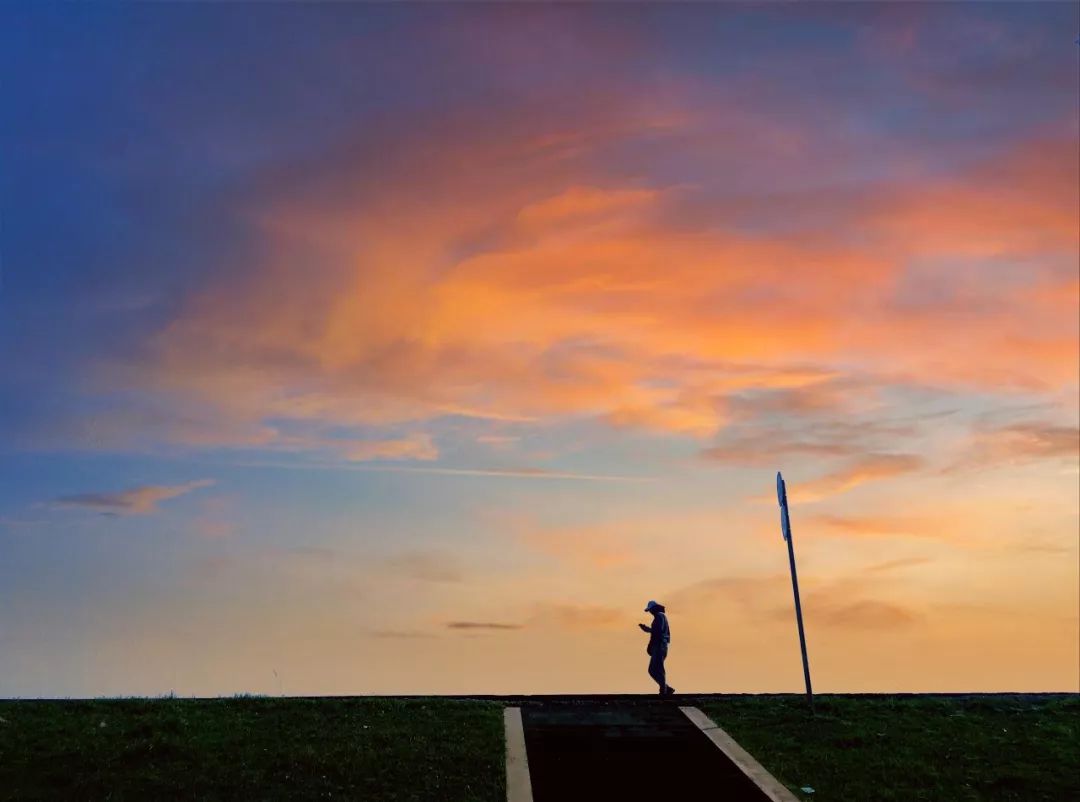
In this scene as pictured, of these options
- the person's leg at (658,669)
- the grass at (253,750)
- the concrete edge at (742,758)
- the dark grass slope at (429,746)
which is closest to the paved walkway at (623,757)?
the concrete edge at (742,758)

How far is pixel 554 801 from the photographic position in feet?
57.9

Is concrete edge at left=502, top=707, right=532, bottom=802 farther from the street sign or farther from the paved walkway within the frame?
the street sign

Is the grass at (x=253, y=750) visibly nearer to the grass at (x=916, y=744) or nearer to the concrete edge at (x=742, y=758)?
the concrete edge at (x=742, y=758)

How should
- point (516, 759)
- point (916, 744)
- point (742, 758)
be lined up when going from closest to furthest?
point (516, 759), point (742, 758), point (916, 744)

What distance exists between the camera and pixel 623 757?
2011cm

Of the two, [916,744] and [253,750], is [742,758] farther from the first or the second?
[253,750]

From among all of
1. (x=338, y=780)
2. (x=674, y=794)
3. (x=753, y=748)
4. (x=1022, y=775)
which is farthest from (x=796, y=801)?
(x=338, y=780)

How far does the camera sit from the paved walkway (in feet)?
59.7

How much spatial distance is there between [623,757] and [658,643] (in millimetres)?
6959

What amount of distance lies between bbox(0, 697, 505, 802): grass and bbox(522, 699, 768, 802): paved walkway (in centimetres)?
96

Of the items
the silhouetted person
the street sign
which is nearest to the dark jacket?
the silhouetted person

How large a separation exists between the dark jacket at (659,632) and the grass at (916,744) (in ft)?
6.91

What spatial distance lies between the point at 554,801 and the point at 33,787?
8858mm

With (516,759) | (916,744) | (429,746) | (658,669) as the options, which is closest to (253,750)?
(429,746)
